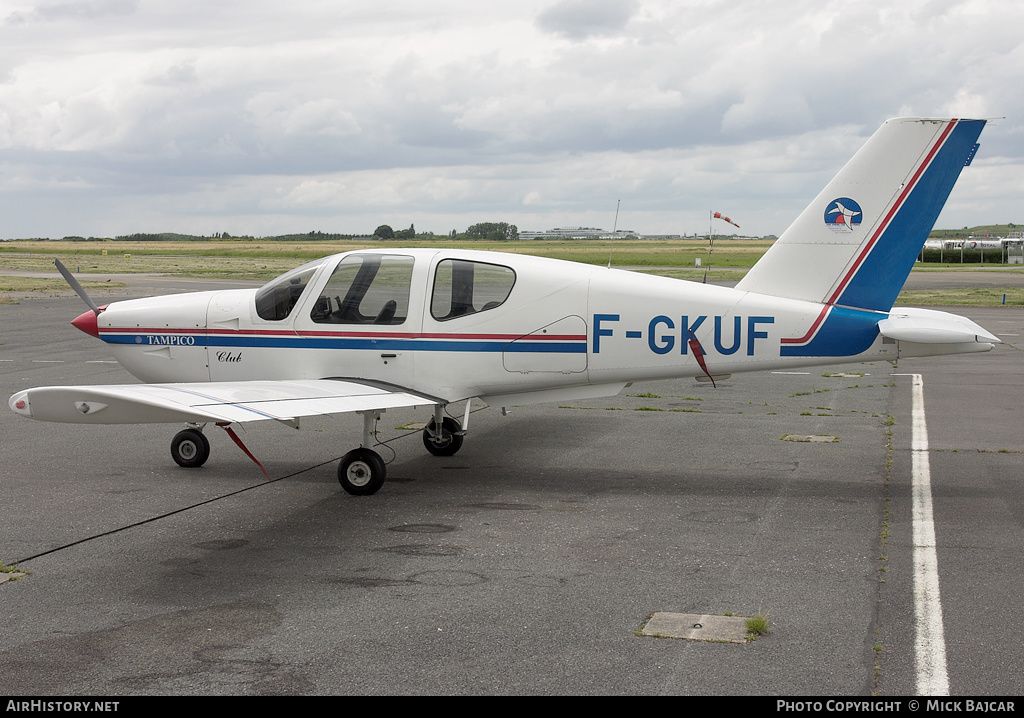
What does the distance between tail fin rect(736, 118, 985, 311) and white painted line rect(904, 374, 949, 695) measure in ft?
6.18

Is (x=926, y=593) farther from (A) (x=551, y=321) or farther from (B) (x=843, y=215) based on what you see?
(A) (x=551, y=321)

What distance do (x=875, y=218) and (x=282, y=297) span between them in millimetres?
5947

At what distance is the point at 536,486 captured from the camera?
8.88 m

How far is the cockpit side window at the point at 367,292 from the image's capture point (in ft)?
30.3

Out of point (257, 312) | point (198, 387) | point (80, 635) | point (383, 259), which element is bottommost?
point (80, 635)

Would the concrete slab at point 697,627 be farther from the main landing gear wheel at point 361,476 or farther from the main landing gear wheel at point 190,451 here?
the main landing gear wheel at point 190,451

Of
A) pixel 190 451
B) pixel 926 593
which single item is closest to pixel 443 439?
pixel 190 451

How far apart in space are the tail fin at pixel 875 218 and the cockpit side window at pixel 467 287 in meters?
2.60

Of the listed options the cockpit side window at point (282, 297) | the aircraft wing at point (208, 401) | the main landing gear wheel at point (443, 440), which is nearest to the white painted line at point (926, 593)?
the aircraft wing at point (208, 401)

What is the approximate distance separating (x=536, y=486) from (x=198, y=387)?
3.27m

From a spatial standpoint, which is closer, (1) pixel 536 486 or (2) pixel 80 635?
(2) pixel 80 635
